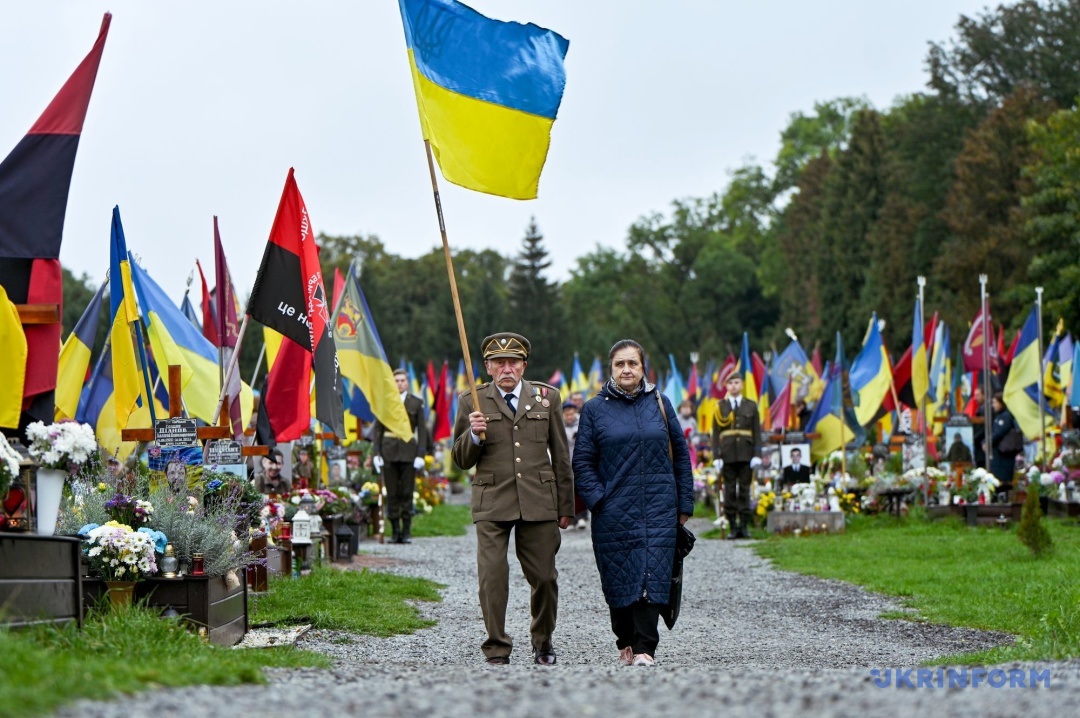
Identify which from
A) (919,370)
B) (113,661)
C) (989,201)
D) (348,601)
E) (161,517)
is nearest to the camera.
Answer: (113,661)

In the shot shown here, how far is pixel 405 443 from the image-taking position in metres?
22.7

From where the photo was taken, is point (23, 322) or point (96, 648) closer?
point (96, 648)

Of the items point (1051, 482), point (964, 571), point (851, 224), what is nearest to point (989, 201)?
point (851, 224)

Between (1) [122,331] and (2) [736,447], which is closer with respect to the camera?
(1) [122,331]

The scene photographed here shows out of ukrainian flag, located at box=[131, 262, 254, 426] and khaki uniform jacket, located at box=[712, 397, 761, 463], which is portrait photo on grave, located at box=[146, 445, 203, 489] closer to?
ukrainian flag, located at box=[131, 262, 254, 426]

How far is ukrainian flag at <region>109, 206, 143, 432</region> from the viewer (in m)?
12.5

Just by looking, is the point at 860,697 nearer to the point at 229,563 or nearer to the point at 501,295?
the point at 229,563

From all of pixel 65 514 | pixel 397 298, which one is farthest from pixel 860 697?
pixel 397 298

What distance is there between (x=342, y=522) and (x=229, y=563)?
8.66 m

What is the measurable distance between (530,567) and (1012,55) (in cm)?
5919

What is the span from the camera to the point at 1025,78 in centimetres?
6444

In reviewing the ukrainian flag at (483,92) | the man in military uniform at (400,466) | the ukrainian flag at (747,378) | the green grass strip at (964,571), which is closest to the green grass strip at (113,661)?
the ukrainian flag at (483,92)

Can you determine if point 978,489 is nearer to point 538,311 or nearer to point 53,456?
point 53,456

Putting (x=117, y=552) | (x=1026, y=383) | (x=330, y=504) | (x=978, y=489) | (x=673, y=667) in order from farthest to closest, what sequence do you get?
(x=1026, y=383), (x=978, y=489), (x=330, y=504), (x=117, y=552), (x=673, y=667)
